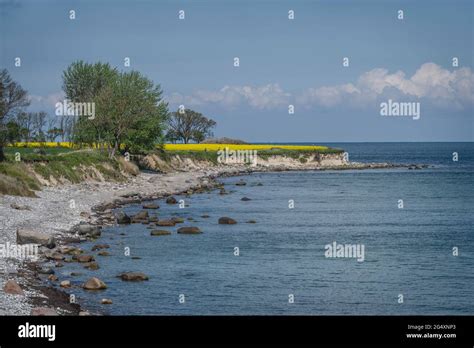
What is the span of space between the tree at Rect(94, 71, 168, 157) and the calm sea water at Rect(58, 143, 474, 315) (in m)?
30.3

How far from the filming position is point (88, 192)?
63656 millimetres

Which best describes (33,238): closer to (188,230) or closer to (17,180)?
(188,230)

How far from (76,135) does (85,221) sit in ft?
177

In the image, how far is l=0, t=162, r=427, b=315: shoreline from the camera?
23.7 m

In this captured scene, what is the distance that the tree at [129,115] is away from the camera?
9069 centimetres

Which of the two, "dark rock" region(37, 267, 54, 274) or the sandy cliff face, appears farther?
the sandy cliff face

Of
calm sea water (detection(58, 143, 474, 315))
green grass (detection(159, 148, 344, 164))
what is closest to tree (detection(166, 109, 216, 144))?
green grass (detection(159, 148, 344, 164))

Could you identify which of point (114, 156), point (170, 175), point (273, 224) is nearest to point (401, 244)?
point (273, 224)

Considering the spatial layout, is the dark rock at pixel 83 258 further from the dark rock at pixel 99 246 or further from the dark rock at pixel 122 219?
the dark rock at pixel 122 219

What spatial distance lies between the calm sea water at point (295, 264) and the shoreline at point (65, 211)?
1.38 meters

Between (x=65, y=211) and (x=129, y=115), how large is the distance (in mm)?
44950

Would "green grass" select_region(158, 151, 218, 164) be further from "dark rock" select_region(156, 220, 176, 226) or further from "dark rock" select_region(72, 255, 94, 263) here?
"dark rock" select_region(72, 255, 94, 263)

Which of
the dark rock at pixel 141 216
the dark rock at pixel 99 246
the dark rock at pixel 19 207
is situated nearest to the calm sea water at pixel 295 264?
the dark rock at pixel 99 246

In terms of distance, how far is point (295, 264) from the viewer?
113 ft
